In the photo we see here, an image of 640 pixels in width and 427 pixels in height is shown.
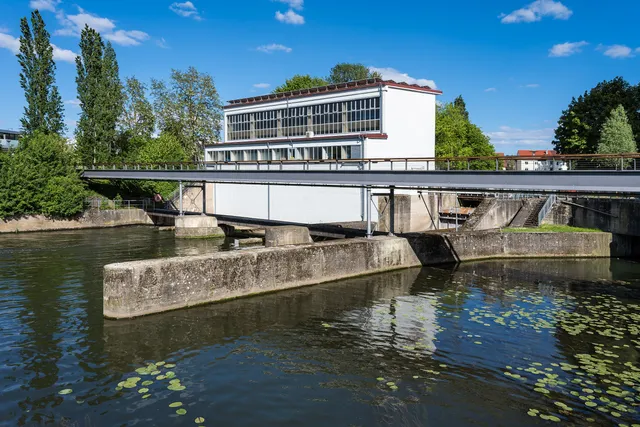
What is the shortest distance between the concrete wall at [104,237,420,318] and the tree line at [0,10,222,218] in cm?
3442

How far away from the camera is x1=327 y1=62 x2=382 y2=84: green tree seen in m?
106

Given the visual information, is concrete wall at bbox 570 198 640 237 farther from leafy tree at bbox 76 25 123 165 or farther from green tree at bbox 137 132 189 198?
leafy tree at bbox 76 25 123 165

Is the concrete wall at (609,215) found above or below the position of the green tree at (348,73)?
below

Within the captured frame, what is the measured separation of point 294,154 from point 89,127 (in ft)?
101

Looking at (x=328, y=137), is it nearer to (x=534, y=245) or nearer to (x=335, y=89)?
(x=335, y=89)

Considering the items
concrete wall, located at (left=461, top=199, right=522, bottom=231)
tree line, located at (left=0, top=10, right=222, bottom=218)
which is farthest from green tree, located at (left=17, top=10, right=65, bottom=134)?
concrete wall, located at (left=461, top=199, right=522, bottom=231)

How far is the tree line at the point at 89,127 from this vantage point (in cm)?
4784

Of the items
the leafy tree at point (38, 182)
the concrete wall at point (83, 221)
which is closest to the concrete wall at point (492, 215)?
the concrete wall at point (83, 221)

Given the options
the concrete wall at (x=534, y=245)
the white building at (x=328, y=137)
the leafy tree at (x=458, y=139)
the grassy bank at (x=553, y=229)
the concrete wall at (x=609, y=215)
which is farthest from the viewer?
the leafy tree at (x=458, y=139)

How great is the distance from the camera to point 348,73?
107m

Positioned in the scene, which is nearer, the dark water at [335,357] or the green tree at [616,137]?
the dark water at [335,357]

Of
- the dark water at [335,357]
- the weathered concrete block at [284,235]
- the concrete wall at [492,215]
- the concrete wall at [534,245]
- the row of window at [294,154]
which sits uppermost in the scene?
the row of window at [294,154]

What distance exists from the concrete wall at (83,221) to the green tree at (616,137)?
50345 mm

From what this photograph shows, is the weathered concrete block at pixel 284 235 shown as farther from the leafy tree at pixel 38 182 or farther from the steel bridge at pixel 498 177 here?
the leafy tree at pixel 38 182
